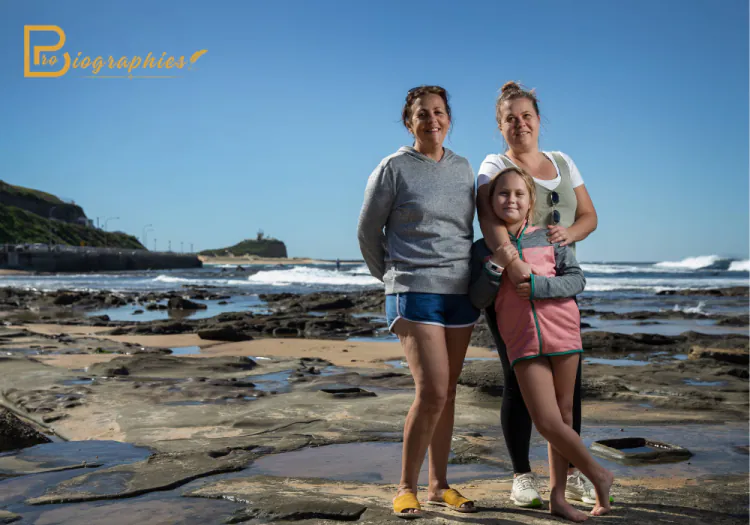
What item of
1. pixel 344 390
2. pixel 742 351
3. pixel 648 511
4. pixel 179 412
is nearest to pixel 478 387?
pixel 344 390

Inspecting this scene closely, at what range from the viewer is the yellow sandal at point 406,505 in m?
2.78

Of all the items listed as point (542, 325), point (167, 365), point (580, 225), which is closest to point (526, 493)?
point (542, 325)

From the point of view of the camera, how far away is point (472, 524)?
2.69 m

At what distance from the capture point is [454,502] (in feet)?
9.82

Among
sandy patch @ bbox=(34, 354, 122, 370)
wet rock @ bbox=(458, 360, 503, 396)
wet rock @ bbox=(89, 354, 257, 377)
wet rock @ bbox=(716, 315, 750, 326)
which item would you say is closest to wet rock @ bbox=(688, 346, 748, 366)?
wet rock @ bbox=(458, 360, 503, 396)

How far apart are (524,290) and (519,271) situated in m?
0.09

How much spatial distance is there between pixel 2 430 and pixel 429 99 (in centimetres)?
334

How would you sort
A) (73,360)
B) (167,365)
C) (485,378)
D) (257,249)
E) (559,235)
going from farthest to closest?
1. (257,249)
2. (73,360)
3. (167,365)
4. (485,378)
5. (559,235)

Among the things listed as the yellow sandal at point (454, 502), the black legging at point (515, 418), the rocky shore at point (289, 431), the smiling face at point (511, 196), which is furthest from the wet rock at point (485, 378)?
the smiling face at point (511, 196)

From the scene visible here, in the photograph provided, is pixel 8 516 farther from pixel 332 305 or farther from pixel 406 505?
pixel 332 305

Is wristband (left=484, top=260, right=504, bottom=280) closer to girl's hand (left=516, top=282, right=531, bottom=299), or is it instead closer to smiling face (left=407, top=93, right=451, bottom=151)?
girl's hand (left=516, top=282, right=531, bottom=299)

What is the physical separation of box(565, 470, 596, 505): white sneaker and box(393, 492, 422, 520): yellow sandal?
32.3 inches

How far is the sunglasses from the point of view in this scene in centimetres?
312

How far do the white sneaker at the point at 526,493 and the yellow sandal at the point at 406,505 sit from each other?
1.62 ft
